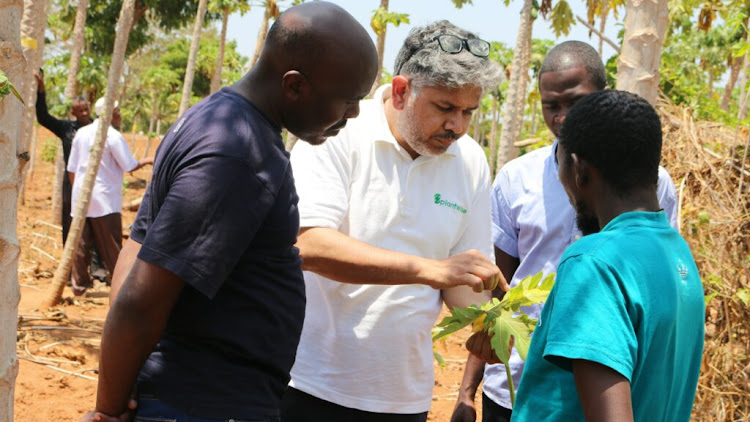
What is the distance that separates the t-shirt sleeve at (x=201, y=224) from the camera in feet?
Result: 4.97

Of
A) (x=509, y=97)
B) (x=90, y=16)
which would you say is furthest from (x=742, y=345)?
(x=90, y=16)

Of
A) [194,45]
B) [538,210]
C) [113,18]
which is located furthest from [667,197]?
[113,18]

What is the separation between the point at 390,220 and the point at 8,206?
1213 mm

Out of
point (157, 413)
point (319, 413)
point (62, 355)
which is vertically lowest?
point (62, 355)

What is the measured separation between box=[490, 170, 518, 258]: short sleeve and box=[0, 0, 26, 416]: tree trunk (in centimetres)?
178

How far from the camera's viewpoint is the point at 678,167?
5391 mm

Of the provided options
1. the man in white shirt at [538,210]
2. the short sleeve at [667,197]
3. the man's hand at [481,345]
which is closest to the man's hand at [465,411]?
the man in white shirt at [538,210]

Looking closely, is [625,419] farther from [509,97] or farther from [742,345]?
[509,97]

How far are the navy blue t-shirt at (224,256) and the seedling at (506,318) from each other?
70 centimetres

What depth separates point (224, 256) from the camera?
1543 mm

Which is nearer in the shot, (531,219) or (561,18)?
(531,219)

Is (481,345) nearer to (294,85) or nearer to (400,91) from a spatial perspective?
(400,91)

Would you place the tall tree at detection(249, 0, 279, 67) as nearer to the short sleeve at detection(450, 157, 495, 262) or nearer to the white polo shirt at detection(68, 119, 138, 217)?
the white polo shirt at detection(68, 119, 138, 217)

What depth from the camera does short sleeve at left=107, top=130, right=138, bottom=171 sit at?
25.2ft
